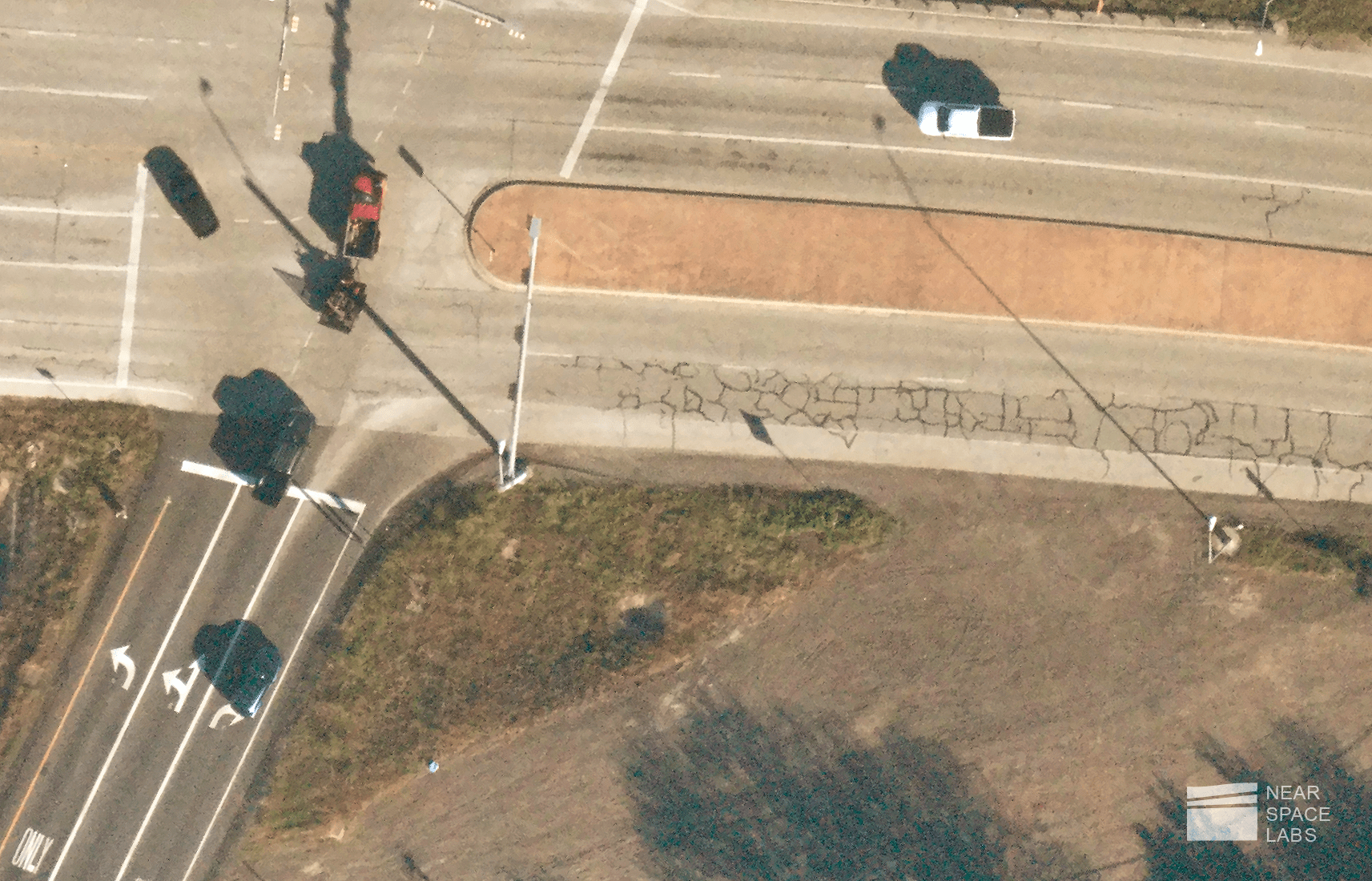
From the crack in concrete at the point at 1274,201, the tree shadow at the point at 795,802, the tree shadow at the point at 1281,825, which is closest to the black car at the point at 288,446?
the tree shadow at the point at 795,802

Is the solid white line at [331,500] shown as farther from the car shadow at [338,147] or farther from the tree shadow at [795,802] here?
the tree shadow at [795,802]

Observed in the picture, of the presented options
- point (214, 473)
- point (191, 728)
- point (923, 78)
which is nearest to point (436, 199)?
point (214, 473)

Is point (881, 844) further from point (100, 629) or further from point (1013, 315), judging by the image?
point (100, 629)

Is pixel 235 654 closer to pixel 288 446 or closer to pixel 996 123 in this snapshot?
pixel 288 446

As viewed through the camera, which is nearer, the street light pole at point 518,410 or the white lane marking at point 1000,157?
the street light pole at point 518,410

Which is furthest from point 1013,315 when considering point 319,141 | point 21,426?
point 21,426

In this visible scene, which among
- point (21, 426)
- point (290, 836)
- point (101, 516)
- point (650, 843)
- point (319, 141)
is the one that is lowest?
point (290, 836)

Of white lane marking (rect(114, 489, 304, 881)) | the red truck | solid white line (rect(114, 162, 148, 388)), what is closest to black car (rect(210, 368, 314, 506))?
white lane marking (rect(114, 489, 304, 881))
